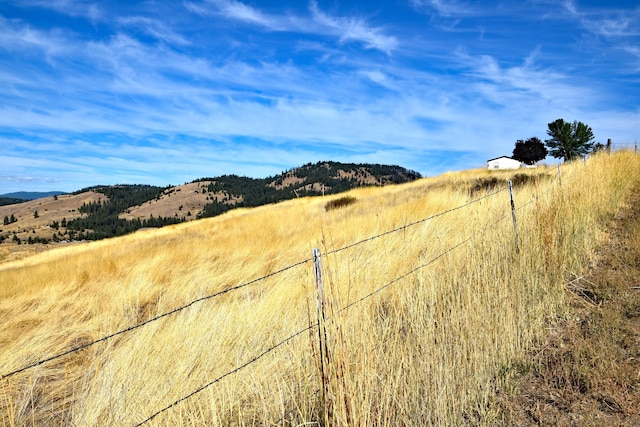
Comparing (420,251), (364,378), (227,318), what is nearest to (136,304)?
(227,318)

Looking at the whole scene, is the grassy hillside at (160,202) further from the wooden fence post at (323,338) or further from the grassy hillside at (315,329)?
the wooden fence post at (323,338)

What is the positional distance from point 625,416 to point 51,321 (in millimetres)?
6757

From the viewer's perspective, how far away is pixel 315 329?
278cm

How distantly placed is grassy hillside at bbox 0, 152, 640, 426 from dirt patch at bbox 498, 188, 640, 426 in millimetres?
173

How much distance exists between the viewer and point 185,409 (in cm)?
250

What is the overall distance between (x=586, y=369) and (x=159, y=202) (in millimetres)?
155542

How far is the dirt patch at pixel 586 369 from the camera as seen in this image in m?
2.69

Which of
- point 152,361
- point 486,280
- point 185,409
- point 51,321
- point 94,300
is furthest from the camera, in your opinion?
point 94,300

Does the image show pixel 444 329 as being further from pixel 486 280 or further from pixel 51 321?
pixel 51 321

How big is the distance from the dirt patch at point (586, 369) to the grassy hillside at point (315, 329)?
17cm

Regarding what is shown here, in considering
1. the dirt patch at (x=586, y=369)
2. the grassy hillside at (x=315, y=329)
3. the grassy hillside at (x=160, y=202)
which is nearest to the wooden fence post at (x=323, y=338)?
the grassy hillside at (x=315, y=329)

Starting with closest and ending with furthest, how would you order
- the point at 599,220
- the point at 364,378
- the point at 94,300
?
1. the point at 364,378
2. the point at 94,300
3. the point at 599,220

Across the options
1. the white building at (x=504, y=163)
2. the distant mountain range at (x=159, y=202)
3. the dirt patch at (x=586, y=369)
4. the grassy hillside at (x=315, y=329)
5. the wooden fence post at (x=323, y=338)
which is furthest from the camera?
the distant mountain range at (x=159, y=202)

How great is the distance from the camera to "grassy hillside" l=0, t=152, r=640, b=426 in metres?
2.48
